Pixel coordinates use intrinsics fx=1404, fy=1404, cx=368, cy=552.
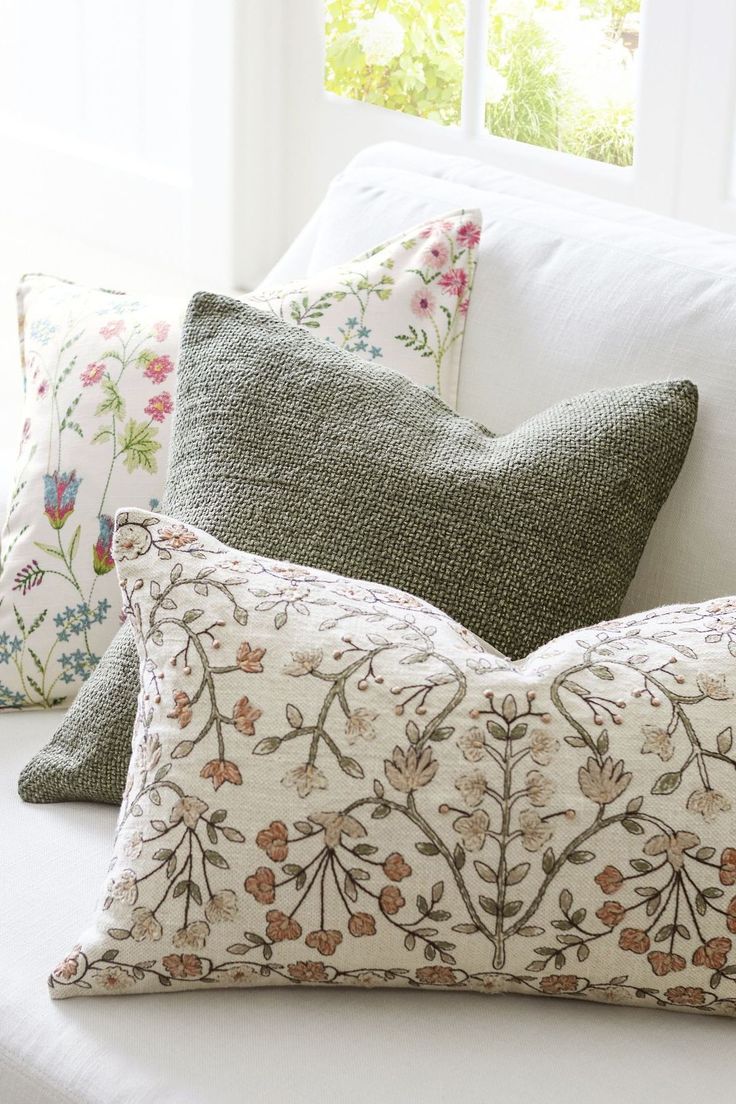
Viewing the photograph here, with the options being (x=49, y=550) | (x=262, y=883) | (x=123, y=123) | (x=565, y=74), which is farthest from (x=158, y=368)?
(x=123, y=123)

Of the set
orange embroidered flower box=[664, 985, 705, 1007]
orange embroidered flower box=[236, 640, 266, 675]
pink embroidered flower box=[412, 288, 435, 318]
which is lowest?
orange embroidered flower box=[664, 985, 705, 1007]

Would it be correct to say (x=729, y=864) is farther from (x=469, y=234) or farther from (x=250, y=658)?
(x=469, y=234)

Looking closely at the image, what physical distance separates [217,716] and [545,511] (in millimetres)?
296

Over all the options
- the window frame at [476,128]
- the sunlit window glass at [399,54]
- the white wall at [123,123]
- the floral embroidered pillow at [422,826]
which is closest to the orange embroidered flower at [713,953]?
the floral embroidered pillow at [422,826]

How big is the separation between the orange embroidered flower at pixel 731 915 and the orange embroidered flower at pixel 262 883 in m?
0.26

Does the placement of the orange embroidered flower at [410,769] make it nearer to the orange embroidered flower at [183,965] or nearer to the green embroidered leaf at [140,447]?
the orange embroidered flower at [183,965]

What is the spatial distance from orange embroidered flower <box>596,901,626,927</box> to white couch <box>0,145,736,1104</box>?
0.09 meters

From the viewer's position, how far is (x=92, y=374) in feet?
3.96

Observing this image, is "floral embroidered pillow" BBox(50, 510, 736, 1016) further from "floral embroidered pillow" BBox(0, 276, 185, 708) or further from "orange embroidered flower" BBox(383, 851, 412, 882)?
"floral embroidered pillow" BBox(0, 276, 185, 708)

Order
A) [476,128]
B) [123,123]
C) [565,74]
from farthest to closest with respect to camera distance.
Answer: [123,123] < [476,128] < [565,74]

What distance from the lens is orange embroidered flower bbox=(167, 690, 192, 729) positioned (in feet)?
2.78

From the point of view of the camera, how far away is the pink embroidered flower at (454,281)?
4.06 ft

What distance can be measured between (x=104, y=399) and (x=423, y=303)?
0.29 meters

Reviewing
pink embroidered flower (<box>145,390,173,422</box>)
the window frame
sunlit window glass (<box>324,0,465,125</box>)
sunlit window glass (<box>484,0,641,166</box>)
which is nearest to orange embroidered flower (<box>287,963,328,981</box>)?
pink embroidered flower (<box>145,390,173,422</box>)
